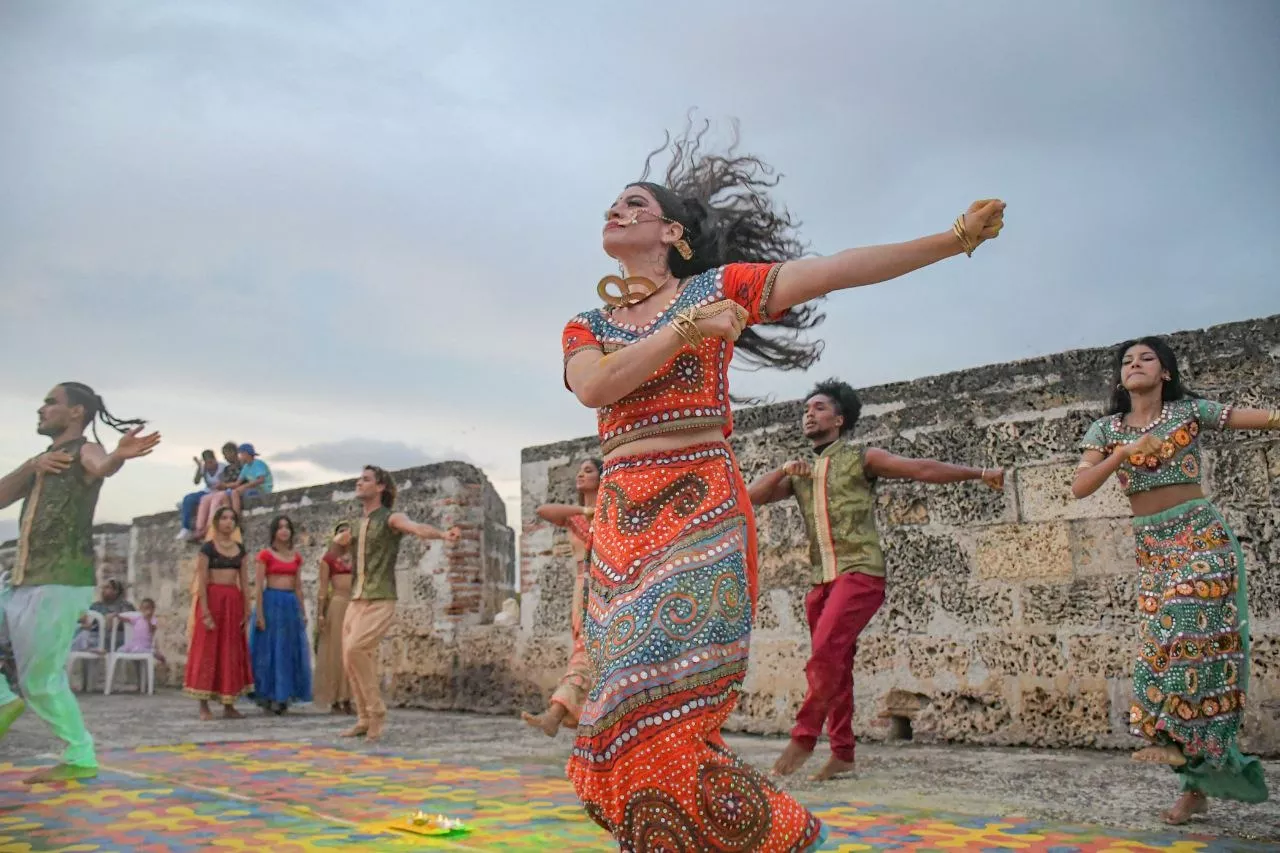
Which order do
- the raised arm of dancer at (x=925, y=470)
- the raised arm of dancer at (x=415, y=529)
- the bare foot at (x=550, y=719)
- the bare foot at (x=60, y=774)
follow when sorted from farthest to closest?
1. the raised arm of dancer at (x=415, y=529)
2. the bare foot at (x=550, y=719)
3. the raised arm of dancer at (x=925, y=470)
4. the bare foot at (x=60, y=774)

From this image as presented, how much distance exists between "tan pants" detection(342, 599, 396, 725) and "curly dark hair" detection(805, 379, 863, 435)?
11.2ft

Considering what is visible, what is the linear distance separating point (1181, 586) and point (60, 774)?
4522 mm

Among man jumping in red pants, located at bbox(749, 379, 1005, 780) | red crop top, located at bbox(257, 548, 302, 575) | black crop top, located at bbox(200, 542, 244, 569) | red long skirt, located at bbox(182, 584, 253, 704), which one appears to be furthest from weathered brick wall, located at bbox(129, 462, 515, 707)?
man jumping in red pants, located at bbox(749, 379, 1005, 780)

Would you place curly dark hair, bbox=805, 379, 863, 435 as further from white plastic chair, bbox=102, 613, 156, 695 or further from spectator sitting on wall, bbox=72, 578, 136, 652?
spectator sitting on wall, bbox=72, 578, 136, 652

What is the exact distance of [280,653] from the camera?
9.26 m

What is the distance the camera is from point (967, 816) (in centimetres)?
379

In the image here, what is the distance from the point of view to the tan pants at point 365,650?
688 cm

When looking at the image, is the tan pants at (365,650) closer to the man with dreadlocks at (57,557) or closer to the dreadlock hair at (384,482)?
the dreadlock hair at (384,482)

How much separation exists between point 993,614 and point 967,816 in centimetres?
204

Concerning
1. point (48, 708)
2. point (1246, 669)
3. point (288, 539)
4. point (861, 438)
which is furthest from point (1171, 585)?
point (288, 539)

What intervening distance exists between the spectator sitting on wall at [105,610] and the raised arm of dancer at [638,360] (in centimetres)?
1101

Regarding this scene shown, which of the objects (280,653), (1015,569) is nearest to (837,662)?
(1015,569)

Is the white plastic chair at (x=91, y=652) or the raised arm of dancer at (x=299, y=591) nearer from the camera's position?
the raised arm of dancer at (x=299, y=591)

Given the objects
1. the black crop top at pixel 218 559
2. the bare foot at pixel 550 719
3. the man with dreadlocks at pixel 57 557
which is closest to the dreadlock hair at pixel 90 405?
the man with dreadlocks at pixel 57 557
